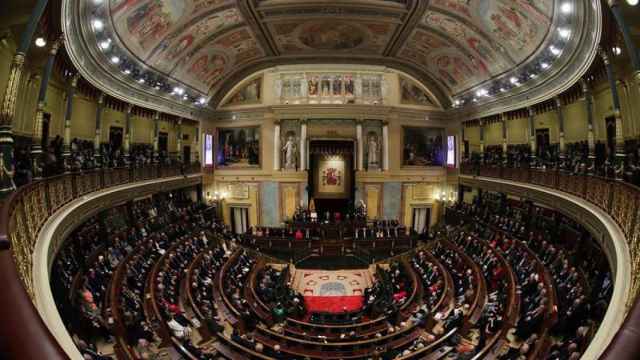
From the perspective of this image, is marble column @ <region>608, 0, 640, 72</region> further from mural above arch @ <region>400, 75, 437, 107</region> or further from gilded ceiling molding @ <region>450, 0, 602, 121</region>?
mural above arch @ <region>400, 75, 437, 107</region>

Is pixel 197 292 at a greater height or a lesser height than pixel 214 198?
lesser

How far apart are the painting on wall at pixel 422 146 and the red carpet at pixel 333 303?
12644mm

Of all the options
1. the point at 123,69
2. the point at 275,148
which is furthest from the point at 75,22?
the point at 275,148

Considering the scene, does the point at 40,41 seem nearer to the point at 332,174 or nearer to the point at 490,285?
the point at 490,285

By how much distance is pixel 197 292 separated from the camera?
11812mm

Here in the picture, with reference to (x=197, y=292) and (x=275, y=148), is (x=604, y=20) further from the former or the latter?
(x=275, y=148)

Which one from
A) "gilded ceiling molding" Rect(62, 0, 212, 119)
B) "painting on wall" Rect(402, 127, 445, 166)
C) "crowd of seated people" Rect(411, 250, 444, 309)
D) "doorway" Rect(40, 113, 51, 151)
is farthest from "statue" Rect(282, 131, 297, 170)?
"doorway" Rect(40, 113, 51, 151)

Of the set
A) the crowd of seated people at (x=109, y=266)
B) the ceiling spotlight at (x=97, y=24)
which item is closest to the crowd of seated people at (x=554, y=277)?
the crowd of seated people at (x=109, y=266)

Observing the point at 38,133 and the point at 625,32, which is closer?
the point at 625,32

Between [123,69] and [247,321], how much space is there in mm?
12648

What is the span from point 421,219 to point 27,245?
23.0 metres

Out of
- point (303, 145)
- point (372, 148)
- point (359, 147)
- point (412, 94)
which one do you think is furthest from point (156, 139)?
point (412, 94)

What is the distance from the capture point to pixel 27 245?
15.8 ft

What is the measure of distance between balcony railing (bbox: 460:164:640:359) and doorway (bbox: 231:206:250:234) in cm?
1703
